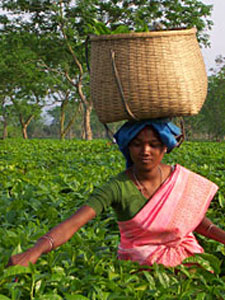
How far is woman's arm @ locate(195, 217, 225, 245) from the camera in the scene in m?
2.68

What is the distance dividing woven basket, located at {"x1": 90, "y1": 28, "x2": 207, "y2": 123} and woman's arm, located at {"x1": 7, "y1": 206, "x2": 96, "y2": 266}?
554mm

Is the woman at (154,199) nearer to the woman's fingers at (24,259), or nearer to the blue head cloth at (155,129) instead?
the blue head cloth at (155,129)

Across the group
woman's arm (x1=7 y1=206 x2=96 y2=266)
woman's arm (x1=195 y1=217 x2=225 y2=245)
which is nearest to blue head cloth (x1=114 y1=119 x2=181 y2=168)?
woman's arm (x1=7 y1=206 x2=96 y2=266)

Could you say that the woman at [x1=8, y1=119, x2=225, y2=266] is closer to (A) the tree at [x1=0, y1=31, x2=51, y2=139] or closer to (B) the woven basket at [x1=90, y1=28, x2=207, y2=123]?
(B) the woven basket at [x1=90, y1=28, x2=207, y2=123]

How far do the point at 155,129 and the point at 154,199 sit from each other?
433mm

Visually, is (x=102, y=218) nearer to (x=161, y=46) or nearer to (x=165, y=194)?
(x=165, y=194)

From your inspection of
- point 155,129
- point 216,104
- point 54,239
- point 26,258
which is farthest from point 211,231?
point 216,104

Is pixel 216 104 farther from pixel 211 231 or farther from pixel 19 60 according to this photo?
pixel 211 231

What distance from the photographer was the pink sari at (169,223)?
2529mm

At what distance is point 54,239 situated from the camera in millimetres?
2133

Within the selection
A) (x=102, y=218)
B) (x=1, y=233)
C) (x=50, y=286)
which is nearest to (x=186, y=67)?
(x=50, y=286)

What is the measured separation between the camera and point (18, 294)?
2158 millimetres

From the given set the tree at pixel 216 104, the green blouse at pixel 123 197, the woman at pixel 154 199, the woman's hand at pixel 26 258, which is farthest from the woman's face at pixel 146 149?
the tree at pixel 216 104

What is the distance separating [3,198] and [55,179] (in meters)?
1.30
